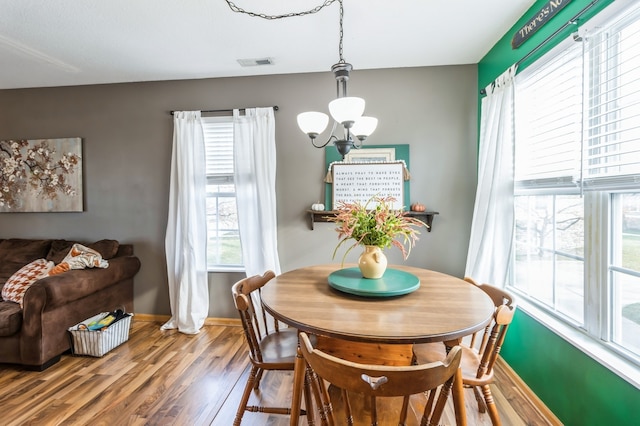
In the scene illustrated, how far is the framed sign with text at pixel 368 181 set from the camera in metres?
2.81

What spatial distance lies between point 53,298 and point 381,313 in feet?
8.05

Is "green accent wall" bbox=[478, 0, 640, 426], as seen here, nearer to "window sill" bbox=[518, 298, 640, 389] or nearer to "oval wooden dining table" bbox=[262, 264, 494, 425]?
"window sill" bbox=[518, 298, 640, 389]

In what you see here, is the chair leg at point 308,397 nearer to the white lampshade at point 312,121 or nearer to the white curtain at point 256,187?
the white lampshade at point 312,121

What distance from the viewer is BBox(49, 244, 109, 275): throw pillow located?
2.57 m

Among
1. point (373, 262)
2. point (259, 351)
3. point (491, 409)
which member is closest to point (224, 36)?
point (373, 262)

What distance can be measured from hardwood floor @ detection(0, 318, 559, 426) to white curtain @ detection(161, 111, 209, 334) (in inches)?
15.7

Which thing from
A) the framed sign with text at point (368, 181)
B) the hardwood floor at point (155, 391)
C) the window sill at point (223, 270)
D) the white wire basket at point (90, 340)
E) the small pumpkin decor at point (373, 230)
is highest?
the framed sign with text at point (368, 181)

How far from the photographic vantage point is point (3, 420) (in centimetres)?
175

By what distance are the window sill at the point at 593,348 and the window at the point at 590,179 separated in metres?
0.03

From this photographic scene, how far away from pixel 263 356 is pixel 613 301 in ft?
5.71

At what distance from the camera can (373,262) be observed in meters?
1.67

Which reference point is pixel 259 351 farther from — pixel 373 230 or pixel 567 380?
pixel 567 380

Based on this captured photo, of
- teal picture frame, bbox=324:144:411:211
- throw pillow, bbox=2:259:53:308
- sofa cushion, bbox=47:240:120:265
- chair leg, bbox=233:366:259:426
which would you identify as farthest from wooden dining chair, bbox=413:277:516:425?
throw pillow, bbox=2:259:53:308

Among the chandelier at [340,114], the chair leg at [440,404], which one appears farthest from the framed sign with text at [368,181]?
the chair leg at [440,404]
